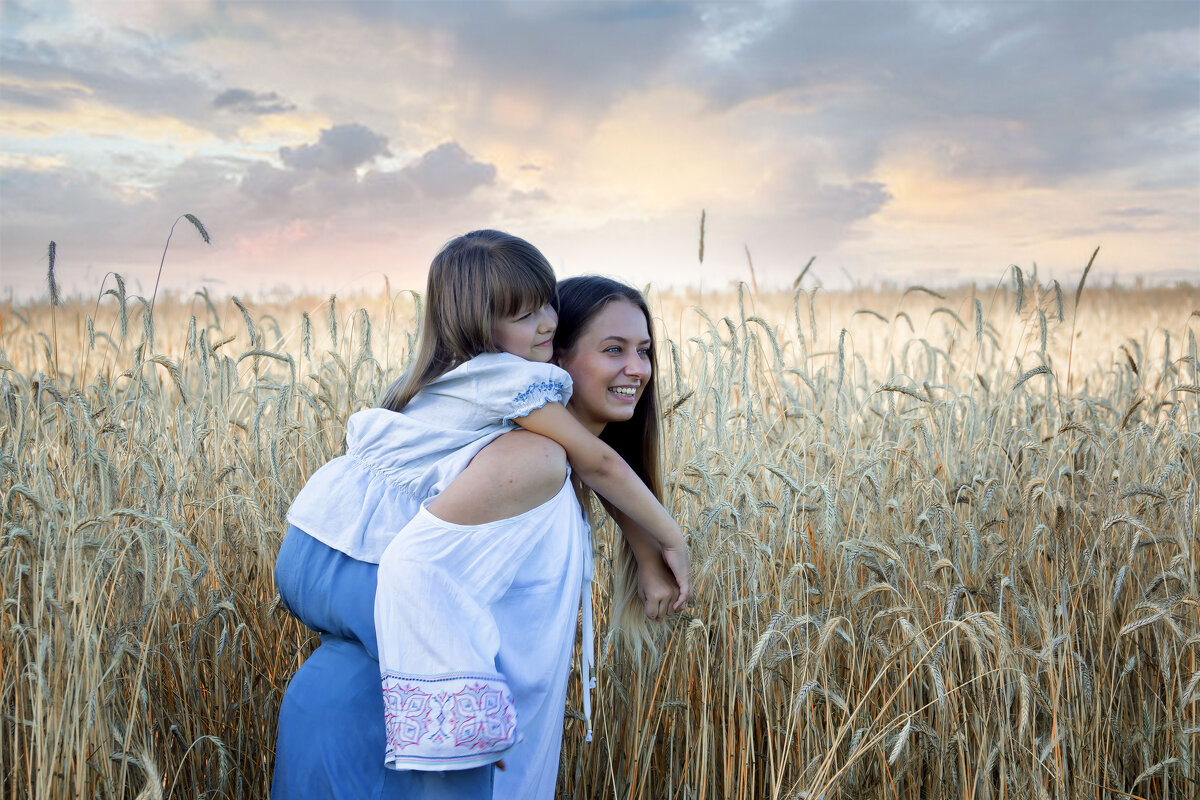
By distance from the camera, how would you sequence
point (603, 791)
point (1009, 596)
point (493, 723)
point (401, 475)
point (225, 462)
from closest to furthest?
point (493, 723) → point (401, 475) → point (603, 791) → point (1009, 596) → point (225, 462)

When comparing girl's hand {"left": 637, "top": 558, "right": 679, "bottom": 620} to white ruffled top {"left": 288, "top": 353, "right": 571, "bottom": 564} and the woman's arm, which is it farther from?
white ruffled top {"left": 288, "top": 353, "right": 571, "bottom": 564}

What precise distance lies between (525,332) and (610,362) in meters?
0.24

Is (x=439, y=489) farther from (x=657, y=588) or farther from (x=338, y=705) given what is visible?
(x=657, y=588)

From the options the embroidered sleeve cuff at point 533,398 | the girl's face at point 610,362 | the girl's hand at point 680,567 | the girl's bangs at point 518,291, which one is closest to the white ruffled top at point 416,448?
the embroidered sleeve cuff at point 533,398

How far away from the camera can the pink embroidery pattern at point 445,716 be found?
1456 mm

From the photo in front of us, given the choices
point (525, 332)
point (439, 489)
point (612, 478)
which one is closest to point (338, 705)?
point (439, 489)

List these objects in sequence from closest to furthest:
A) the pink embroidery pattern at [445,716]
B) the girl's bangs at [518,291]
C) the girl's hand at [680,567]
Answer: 1. the pink embroidery pattern at [445,716]
2. the girl's bangs at [518,291]
3. the girl's hand at [680,567]

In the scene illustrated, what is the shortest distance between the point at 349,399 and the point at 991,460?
240cm

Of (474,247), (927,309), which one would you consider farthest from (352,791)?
(927,309)

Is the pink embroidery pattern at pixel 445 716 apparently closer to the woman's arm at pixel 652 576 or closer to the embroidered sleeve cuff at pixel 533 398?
the embroidered sleeve cuff at pixel 533 398

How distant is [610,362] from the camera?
1947 mm

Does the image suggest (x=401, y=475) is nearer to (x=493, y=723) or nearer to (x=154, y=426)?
(x=493, y=723)

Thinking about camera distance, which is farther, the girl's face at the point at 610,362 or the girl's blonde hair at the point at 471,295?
the girl's face at the point at 610,362

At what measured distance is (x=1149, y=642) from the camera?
94.1 inches
